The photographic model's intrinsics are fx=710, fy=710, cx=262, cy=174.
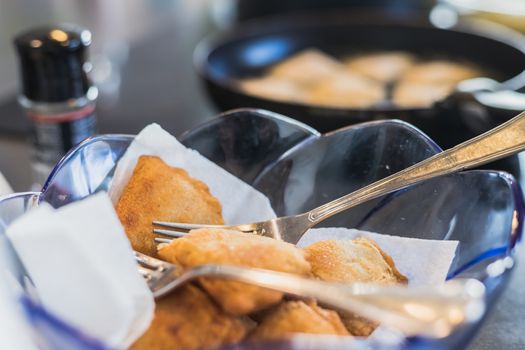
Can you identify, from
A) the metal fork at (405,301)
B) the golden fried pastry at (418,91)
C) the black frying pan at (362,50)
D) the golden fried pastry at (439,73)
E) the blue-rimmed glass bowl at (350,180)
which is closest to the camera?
the metal fork at (405,301)

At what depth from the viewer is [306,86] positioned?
1.16m

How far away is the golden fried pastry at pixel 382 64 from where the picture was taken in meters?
1.19

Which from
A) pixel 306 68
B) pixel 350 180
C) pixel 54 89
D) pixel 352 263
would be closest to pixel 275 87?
pixel 306 68

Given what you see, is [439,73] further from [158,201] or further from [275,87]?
[158,201]

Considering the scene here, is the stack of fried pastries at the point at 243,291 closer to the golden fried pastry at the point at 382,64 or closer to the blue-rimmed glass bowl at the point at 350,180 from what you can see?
the blue-rimmed glass bowl at the point at 350,180

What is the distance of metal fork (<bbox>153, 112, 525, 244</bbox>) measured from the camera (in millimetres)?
534

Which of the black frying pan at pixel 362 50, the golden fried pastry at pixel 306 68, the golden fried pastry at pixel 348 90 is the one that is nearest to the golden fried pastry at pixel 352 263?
the black frying pan at pixel 362 50

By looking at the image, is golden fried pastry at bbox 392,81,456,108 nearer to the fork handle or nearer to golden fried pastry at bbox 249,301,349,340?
the fork handle

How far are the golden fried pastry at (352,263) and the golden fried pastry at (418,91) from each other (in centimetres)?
55

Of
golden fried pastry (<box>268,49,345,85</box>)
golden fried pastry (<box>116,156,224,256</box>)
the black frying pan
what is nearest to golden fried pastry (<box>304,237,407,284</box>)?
golden fried pastry (<box>116,156,224,256</box>)

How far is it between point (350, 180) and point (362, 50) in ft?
2.49

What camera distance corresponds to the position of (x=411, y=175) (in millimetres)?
538

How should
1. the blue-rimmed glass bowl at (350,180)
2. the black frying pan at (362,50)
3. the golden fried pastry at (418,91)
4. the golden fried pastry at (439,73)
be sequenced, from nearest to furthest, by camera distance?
1. the blue-rimmed glass bowl at (350,180)
2. the black frying pan at (362,50)
3. the golden fried pastry at (418,91)
4. the golden fried pastry at (439,73)

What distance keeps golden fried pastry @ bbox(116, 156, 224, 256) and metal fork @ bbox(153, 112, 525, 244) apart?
0.01 metres
